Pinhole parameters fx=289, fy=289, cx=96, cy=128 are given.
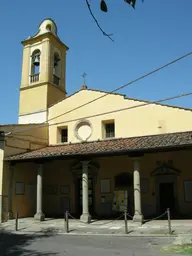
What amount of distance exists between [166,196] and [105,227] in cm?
437

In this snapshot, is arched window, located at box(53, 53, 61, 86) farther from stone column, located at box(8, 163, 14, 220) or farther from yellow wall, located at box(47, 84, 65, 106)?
stone column, located at box(8, 163, 14, 220)

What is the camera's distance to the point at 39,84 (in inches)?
774

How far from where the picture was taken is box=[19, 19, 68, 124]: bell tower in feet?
63.8

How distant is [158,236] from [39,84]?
13.3 m

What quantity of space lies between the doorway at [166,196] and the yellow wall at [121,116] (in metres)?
2.86

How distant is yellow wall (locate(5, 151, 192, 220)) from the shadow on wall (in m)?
4.66

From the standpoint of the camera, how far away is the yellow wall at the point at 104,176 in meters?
14.8

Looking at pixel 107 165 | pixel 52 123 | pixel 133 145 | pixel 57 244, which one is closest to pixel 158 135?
pixel 133 145

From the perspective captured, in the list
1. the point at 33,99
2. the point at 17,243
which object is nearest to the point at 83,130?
the point at 33,99

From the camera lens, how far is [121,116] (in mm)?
16719

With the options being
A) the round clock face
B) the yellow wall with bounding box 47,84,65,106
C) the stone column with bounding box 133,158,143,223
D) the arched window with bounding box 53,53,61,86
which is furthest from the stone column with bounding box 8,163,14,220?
the arched window with bounding box 53,53,61,86

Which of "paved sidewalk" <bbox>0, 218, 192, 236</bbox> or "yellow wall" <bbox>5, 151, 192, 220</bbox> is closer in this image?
"paved sidewalk" <bbox>0, 218, 192, 236</bbox>

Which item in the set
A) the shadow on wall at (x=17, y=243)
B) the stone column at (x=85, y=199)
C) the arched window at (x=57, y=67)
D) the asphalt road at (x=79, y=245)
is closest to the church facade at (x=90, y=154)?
the stone column at (x=85, y=199)

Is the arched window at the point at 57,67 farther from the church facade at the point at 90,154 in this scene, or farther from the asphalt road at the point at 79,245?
Result: the asphalt road at the point at 79,245
